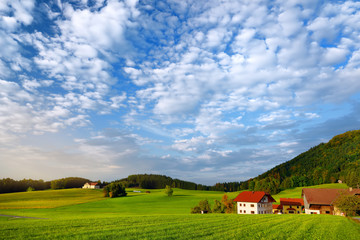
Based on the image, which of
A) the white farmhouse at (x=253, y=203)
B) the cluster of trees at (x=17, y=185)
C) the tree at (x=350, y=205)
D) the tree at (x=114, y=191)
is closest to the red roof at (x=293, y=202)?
the white farmhouse at (x=253, y=203)

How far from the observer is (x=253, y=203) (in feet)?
228

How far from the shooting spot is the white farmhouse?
69.3 meters

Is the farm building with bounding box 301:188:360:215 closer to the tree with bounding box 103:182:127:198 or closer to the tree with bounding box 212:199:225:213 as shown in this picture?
the tree with bounding box 212:199:225:213

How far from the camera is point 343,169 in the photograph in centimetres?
17725

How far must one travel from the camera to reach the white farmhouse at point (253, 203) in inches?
2729

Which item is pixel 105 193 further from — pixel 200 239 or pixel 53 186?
pixel 200 239

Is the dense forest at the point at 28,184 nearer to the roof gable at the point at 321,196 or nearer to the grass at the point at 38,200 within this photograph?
the grass at the point at 38,200

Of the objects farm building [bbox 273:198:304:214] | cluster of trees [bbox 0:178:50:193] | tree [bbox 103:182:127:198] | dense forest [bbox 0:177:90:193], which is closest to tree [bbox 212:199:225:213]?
farm building [bbox 273:198:304:214]

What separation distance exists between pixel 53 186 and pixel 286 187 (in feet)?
565

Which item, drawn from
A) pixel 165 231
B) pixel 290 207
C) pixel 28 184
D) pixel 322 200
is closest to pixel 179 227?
pixel 165 231

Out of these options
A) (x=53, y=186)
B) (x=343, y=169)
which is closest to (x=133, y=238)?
(x=53, y=186)

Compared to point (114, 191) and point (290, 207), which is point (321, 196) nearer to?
point (290, 207)

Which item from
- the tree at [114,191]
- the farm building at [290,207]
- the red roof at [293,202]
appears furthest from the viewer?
the tree at [114,191]

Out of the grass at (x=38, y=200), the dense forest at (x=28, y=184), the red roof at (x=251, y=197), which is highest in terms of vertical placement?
the dense forest at (x=28, y=184)
